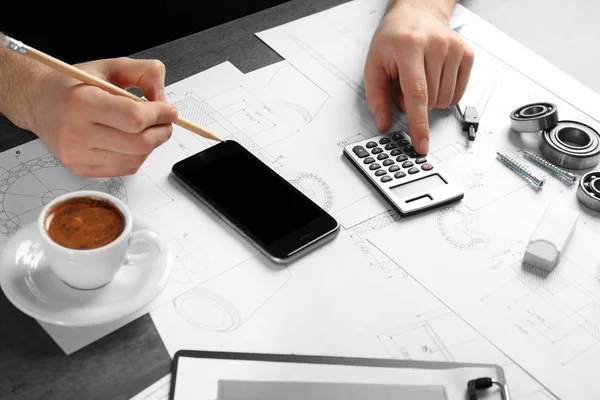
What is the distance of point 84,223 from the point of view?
0.71 metres

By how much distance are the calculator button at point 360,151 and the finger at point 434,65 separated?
149 millimetres

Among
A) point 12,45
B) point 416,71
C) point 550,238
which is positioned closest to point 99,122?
point 12,45

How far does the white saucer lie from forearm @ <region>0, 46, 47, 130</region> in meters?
0.22

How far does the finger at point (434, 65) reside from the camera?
99 cm

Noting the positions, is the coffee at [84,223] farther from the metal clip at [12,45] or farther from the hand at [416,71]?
the hand at [416,71]

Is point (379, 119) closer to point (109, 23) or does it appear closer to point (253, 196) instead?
point (253, 196)

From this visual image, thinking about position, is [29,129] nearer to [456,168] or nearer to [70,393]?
[70,393]

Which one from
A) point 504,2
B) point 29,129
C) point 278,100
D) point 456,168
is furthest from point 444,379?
point 504,2

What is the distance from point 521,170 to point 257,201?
0.39 m

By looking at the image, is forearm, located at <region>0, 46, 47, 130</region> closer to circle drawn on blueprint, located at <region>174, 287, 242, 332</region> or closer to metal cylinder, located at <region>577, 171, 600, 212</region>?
circle drawn on blueprint, located at <region>174, 287, 242, 332</region>

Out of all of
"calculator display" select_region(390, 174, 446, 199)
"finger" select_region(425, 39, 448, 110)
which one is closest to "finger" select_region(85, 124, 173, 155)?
"calculator display" select_region(390, 174, 446, 199)

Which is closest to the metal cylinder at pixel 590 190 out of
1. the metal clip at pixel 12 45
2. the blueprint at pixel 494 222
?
the blueprint at pixel 494 222

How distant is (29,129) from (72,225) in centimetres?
28

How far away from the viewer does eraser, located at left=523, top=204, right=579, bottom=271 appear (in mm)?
797
